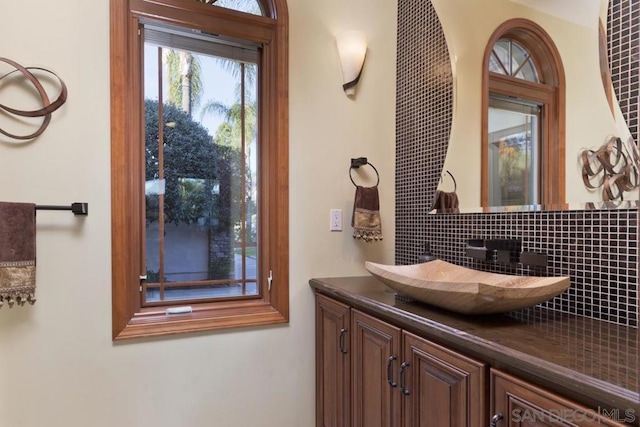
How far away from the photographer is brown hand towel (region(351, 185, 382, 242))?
193 cm

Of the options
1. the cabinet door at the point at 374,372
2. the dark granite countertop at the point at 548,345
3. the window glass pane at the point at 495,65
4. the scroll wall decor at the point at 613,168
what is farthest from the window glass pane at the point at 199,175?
the scroll wall decor at the point at 613,168

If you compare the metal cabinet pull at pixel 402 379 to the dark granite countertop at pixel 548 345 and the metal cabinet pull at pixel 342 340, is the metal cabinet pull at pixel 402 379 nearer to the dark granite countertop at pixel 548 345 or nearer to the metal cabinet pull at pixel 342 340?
the dark granite countertop at pixel 548 345

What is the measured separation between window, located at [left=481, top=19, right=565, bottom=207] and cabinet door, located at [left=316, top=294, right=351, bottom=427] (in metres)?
0.81

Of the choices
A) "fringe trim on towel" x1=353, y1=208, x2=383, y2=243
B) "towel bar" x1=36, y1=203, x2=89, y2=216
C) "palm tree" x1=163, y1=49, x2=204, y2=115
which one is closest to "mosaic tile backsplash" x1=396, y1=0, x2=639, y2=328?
"fringe trim on towel" x1=353, y1=208, x2=383, y2=243

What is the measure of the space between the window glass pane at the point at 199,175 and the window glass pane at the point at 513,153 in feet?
3.67

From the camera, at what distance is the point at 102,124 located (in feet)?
5.15

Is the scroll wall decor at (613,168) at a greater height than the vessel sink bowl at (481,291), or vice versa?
the scroll wall decor at (613,168)

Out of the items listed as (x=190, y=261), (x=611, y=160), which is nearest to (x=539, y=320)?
(x=611, y=160)

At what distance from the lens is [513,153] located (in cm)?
150

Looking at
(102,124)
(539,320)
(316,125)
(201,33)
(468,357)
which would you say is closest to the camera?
(468,357)

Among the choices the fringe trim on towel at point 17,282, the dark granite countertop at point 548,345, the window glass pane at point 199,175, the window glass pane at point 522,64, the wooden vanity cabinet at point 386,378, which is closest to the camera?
the dark granite countertop at point 548,345

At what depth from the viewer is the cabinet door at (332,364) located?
1.61m

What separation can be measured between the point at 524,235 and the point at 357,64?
119 centimetres

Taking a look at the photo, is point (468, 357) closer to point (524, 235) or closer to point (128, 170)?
point (524, 235)
